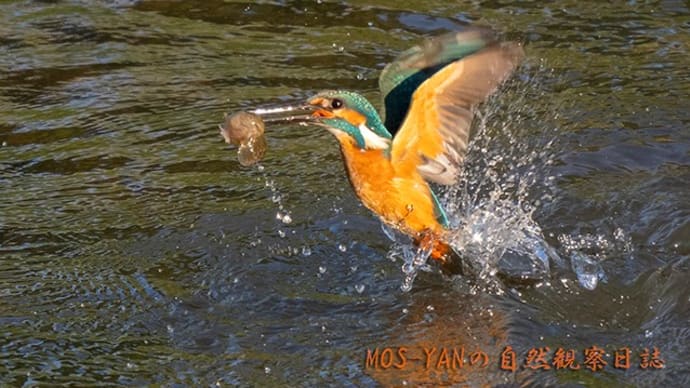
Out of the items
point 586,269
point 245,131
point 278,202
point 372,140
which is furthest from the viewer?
point 278,202

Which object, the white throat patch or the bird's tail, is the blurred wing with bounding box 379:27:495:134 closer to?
the white throat patch

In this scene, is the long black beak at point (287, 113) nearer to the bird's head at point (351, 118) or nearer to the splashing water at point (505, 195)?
the bird's head at point (351, 118)

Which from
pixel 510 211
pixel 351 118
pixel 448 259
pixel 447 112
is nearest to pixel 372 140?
pixel 351 118

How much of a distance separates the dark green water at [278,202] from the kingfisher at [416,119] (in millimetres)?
369

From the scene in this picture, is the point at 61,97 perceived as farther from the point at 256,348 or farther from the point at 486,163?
the point at 256,348

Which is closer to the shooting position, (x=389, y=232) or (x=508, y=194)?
(x=389, y=232)

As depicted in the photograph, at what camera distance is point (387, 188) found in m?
4.82

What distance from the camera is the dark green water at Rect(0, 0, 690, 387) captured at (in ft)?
14.8

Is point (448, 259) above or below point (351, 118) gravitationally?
below

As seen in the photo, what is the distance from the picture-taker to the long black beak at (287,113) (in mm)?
4625

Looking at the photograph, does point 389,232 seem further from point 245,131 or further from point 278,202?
point 245,131

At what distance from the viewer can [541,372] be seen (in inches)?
168

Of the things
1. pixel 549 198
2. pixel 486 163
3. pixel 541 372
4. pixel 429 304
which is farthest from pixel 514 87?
pixel 541 372

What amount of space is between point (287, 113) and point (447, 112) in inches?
22.5
